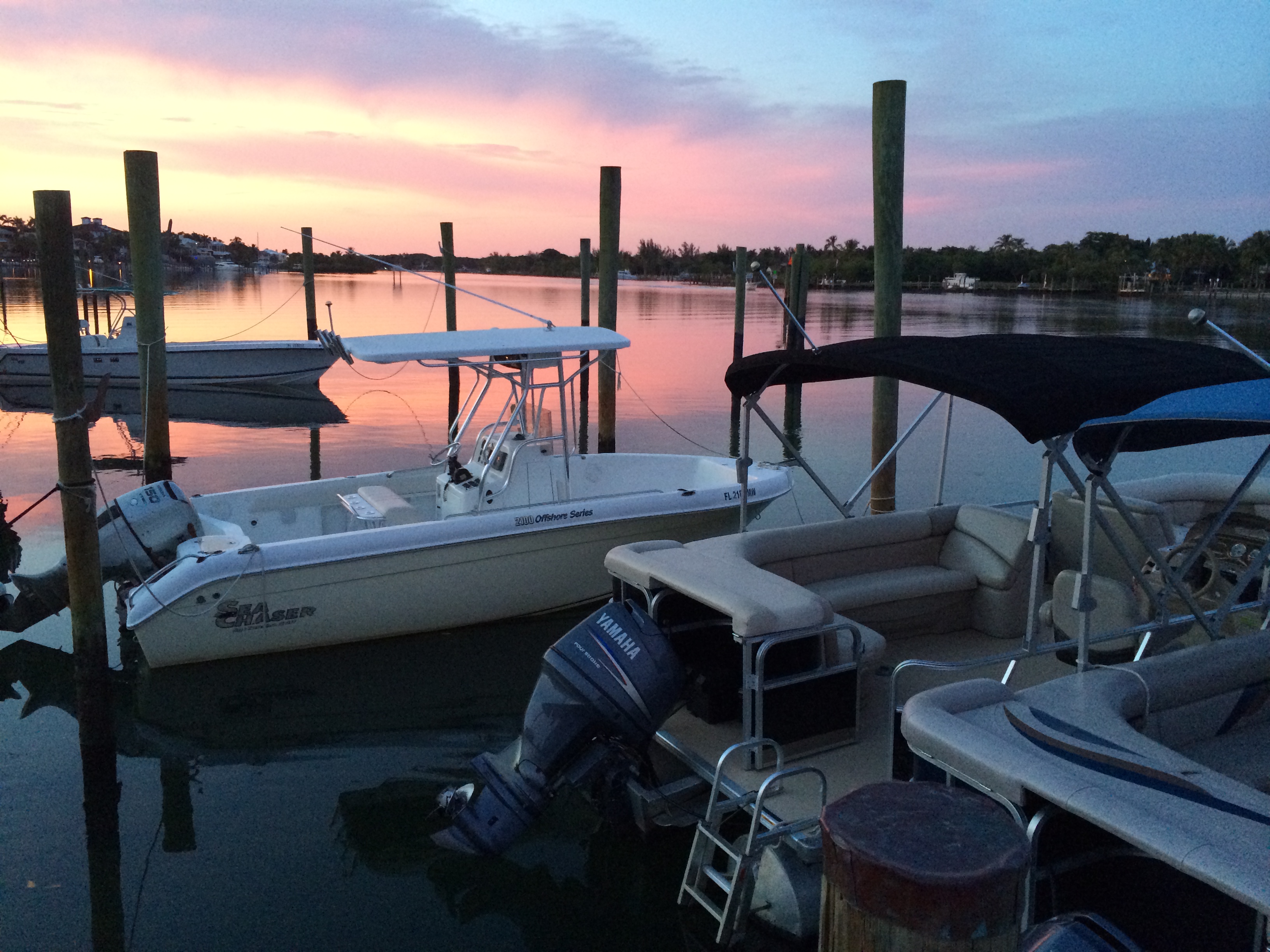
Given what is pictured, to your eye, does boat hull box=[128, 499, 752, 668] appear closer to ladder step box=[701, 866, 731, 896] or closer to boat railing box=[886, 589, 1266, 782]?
ladder step box=[701, 866, 731, 896]

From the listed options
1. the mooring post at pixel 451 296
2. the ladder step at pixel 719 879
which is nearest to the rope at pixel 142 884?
the ladder step at pixel 719 879

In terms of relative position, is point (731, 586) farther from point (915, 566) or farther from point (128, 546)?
point (128, 546)

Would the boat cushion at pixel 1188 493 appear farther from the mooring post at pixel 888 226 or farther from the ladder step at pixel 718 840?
the ladder step at pixel 718 840

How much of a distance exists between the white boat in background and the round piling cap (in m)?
20.9

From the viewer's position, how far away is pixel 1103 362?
422 centimetres

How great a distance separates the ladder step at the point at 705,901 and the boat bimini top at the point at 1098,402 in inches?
65.3

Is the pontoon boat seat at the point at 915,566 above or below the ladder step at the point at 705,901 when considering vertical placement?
above

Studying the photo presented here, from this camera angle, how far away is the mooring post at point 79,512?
5586mm

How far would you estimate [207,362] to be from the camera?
21.5 meters

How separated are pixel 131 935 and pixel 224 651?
2.97 m

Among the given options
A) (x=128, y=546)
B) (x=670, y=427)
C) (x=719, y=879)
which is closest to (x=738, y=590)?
(x=719, y=879)

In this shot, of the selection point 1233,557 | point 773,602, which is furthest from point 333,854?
point 1233,557

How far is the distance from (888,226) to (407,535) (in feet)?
14.8

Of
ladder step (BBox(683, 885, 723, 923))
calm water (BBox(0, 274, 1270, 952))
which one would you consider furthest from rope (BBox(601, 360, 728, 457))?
ladder step (BBox(683, 885, 723, 923))
